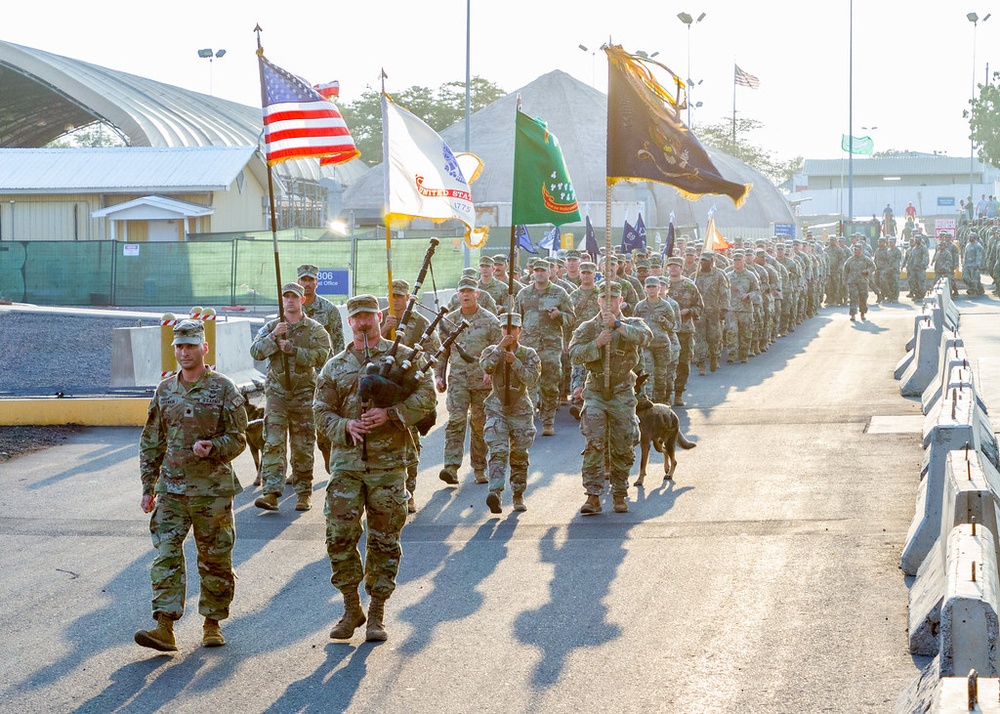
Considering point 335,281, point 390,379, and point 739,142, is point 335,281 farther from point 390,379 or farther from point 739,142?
point 739,142

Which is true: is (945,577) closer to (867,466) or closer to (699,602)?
(699,602)

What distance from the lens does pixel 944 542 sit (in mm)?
8102

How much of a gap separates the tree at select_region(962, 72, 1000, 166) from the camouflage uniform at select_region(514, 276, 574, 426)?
78036 mm

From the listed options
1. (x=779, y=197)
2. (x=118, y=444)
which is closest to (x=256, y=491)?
(x=118, y=444)

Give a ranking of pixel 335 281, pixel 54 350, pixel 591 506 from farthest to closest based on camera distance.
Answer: pixel 335 281 → pixel 54 350 → pixel 591 506

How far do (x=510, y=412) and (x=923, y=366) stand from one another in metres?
9.27

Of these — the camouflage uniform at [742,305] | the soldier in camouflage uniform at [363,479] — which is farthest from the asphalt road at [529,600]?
the camouflage uniform at [742,305]

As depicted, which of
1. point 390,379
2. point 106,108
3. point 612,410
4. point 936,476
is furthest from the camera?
point 106,108

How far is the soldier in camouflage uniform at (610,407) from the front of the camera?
11977mm

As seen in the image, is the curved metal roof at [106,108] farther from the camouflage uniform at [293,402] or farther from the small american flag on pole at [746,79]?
the camouflage uniform at [293,402]

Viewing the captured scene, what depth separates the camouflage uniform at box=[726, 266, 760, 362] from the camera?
993 inches

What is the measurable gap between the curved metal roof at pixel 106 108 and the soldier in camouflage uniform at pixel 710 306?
993 inches

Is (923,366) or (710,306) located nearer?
(923,366)

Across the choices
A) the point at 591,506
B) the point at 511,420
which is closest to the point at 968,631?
the point at 591,506
